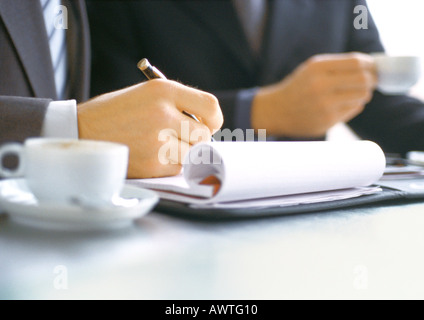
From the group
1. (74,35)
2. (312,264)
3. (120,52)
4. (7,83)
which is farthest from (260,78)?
(312,264)

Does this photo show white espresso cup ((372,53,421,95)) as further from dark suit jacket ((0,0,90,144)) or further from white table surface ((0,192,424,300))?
dark suit jacket ((0,0,90,144))

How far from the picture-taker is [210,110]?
21.7 inches

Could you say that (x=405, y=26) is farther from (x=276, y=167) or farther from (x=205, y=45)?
(x=276, y=167)

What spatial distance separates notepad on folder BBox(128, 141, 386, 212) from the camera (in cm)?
40

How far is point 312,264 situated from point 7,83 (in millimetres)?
774

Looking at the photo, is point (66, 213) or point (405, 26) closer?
point (66, 213)

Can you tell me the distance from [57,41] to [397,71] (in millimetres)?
761

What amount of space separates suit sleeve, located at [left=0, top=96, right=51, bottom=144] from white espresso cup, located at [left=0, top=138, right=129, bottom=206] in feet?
0.50

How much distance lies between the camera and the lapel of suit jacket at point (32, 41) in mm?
855

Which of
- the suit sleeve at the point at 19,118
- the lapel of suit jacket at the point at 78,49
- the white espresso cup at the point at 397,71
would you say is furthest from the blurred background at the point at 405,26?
the suit sleeve at the point at 19,118

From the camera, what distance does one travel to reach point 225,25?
1.27 meters

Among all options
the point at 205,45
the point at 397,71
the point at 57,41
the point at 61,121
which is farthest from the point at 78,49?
the point at 397,71
